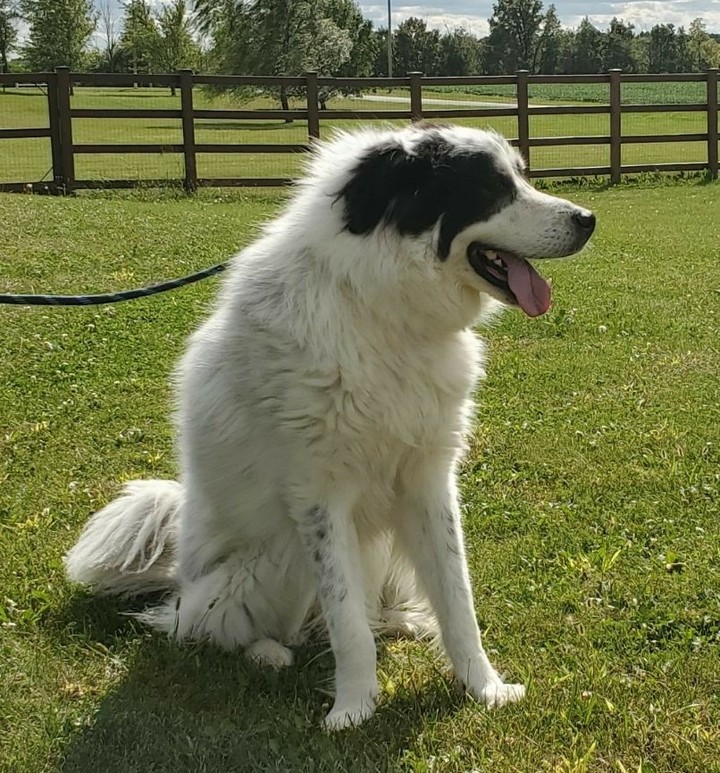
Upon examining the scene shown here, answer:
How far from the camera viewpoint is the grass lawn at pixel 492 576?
2.62 metres

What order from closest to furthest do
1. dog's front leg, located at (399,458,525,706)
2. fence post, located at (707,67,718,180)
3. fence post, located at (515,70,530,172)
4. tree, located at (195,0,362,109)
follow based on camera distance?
dog's front leg, located at (399,458,525,706)
fence post, located at (515,70,530,172)
fence post, located at (707,67,718,180)
tree, located at (195,0,362,109)

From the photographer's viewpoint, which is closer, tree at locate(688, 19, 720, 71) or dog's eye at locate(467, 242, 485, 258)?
dog's eye at locate(467, 242, 485, 258)

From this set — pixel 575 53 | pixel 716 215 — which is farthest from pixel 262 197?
pixel 575 53

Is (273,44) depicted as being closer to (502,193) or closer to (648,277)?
(648,277)

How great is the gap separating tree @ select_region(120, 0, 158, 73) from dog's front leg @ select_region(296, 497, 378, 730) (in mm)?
61296

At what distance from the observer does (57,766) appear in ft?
8.34

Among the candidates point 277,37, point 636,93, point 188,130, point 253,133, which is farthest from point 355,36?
point 188,130

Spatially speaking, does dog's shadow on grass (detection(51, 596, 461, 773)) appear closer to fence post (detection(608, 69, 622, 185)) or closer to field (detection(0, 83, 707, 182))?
field (detection(0, 83, 707, 182))

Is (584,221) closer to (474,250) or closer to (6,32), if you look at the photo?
(474,250)

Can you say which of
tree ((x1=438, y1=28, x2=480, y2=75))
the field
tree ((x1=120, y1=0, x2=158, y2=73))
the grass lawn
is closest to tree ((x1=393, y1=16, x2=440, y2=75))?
tree ((x1=438, y1=28, x2=480, y2=75))

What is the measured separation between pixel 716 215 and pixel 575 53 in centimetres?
7486

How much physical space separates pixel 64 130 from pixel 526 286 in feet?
45.0

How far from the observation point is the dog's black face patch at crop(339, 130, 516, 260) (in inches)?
107

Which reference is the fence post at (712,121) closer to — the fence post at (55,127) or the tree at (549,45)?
the fence post at (55,127)
